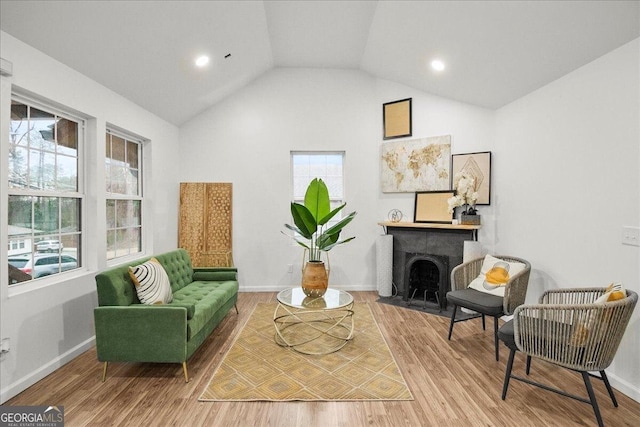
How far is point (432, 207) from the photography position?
14.7 ft

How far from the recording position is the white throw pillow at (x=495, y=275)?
10.3 ft

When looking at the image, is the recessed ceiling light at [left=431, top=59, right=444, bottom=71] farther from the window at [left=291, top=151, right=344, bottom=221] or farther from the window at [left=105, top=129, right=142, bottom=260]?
the window at [left=105, top=129, right=142, bottom=260]

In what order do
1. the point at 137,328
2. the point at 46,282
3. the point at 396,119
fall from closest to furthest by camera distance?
the point at 137,328
the point at 46,282
the point at 396,119

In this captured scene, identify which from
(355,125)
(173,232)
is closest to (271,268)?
(173,232)

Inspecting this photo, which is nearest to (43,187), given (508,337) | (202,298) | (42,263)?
(42,263)

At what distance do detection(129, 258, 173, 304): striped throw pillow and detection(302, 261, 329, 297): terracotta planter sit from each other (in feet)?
4.33

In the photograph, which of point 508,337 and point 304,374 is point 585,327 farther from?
point 304,374

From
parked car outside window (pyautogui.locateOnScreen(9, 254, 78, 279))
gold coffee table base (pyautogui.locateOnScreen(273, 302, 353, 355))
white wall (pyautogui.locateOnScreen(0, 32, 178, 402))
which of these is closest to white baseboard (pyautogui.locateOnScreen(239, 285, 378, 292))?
gold coffee table base (pyautogui.locateOnScreen(273, 302, 353, 355))

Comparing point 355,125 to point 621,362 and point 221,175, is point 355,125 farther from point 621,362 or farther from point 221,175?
point 621,362

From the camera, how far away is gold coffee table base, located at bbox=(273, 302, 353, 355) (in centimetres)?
300

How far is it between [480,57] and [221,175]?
3834 mm

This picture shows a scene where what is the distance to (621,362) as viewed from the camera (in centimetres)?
236

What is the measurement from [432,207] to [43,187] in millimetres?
4396

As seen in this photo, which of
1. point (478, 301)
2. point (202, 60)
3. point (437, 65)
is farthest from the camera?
point (437, 65)
